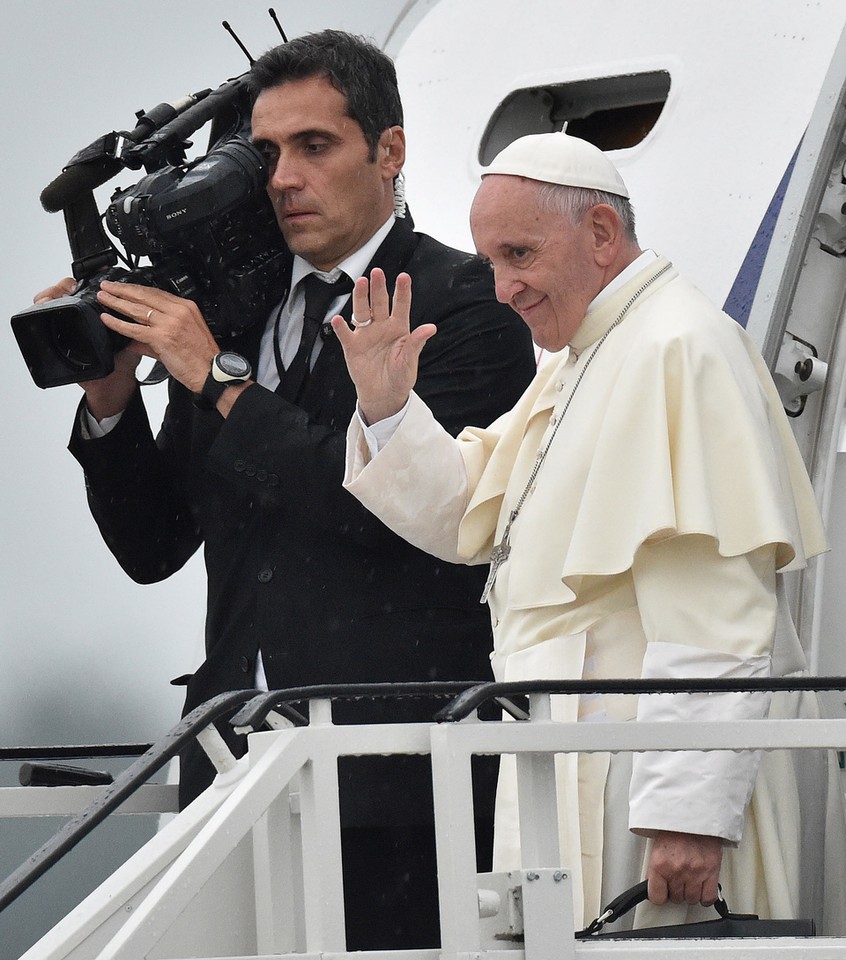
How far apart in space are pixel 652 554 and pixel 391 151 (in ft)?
4.08

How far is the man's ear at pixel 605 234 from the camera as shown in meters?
3.06

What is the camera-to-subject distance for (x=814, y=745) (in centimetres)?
245

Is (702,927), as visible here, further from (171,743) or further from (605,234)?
(605,234)

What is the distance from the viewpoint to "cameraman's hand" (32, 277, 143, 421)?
3.54 metres

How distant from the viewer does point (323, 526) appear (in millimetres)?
3260

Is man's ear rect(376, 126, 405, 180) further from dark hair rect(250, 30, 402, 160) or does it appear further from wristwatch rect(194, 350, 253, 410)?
wristwatch rect(194, 350, 253, 410)

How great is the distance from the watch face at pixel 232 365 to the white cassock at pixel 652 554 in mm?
301

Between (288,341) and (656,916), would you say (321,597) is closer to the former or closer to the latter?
(288,341)

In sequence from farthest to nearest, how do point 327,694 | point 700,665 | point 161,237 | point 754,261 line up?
point 754,261
point 161,237
point 700,665
point 327,694

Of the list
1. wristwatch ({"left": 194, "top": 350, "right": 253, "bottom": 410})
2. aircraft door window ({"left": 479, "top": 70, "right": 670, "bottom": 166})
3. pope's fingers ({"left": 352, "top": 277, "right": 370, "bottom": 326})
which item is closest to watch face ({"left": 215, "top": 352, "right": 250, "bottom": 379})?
wristwatch ({"left": 194, "top": 350, "right": 253, "bottom": 410})

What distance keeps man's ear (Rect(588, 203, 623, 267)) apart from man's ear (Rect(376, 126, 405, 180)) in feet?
2.16

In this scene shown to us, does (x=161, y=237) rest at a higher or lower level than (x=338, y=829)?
higher

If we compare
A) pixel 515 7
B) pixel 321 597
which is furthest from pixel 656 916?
pixel 515 7

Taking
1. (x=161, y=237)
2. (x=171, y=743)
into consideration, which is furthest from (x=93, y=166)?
(x=171, y=743)
